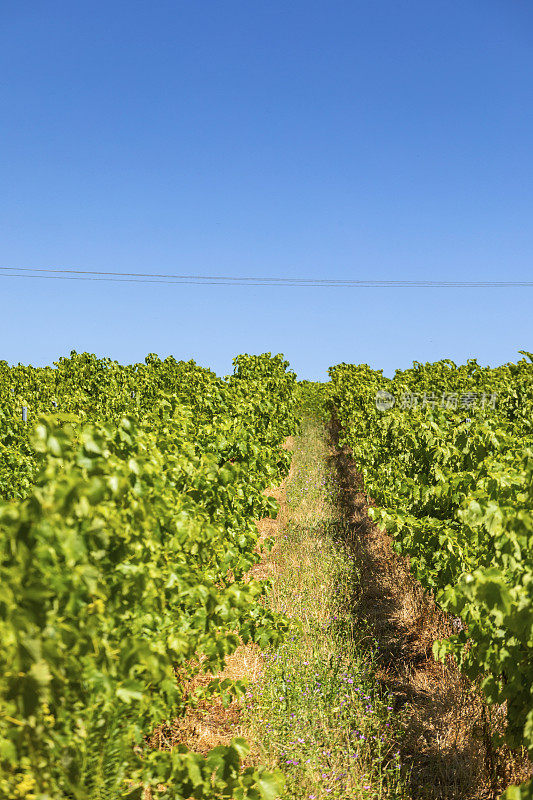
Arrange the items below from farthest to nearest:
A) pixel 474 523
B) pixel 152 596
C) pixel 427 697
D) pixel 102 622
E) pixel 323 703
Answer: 1. pixel 427 697
2. pixel 323 703
3. pixel 474 523
4. pixel 152 596
5. pixel 102 622

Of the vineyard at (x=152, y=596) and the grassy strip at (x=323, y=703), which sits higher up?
the vineyard at (x=152, y=596)

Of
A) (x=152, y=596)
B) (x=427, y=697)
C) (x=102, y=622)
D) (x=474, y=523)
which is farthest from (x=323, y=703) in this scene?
(x=102, y=622)

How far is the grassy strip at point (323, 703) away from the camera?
11.7ft

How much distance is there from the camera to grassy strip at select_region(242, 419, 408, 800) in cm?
358

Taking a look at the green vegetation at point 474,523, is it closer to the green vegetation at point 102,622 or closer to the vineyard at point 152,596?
the vineyard at point 152,596

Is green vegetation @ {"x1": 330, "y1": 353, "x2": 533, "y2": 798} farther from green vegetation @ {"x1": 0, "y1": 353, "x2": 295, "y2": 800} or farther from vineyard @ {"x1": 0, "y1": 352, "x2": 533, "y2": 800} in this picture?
green vegetation @ {"x1": 0, "y1": 353, "x2": 295, "y2": 800}

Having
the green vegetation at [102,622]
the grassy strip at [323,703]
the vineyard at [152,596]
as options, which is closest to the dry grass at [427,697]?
the grassy strip at [323,703]

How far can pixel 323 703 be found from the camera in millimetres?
4234

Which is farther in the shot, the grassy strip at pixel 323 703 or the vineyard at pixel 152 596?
the grassy strip at pixel 323 703

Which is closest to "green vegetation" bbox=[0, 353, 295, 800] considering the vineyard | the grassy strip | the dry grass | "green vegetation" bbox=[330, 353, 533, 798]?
the vineyard

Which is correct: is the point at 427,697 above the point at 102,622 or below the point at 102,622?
below

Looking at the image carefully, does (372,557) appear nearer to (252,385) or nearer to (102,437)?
(252,385)

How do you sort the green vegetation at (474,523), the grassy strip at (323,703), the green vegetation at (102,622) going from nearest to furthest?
the green vegetation at (102,622)
the green vegetation at (474,523)
the grassy strip at (323,703)

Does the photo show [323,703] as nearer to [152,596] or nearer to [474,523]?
[474,523]
